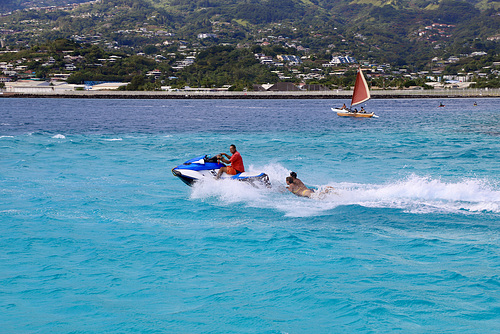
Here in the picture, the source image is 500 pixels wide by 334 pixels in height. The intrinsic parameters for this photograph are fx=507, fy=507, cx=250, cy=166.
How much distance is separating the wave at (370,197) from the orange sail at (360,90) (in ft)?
148

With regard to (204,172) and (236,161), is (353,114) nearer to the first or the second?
(236,161)

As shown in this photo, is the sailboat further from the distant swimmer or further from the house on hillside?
the house on hillside

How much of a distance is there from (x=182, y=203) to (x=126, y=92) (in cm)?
15466

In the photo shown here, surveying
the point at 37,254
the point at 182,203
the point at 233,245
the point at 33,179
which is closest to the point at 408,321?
the point at 233,245

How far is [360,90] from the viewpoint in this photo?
6234cm

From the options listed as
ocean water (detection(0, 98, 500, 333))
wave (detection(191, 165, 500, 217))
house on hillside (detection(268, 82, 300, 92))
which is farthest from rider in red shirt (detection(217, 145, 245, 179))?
house on hillside (detection(268, 82, 300, 92))

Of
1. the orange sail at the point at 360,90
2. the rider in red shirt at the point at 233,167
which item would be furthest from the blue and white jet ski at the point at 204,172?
the orange sail at the point at 360,90

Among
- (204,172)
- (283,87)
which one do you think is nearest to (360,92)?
(204,172)

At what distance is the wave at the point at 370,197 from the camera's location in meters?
15.1

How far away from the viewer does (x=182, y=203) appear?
652 inches

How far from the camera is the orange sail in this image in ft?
200

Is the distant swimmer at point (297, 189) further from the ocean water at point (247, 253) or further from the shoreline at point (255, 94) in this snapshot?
the shoreline at point (255, 94)

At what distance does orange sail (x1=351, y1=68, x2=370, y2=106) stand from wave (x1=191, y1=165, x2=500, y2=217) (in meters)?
45.0

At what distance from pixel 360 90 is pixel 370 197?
4811 cm
